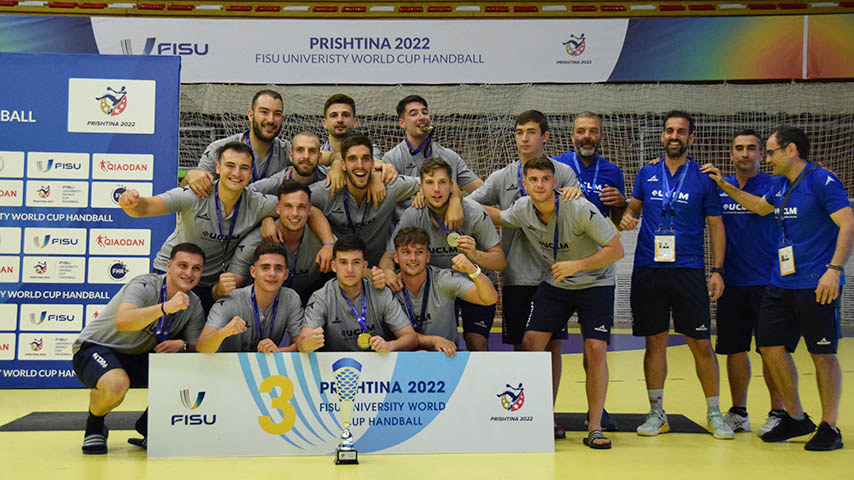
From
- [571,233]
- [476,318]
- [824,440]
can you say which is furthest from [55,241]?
[824,440]

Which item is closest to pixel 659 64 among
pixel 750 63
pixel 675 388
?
pixel 750 63

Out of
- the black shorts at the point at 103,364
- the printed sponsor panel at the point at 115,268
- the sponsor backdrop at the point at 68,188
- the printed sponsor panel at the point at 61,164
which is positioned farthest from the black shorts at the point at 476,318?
the printed sponsor panel at the point at 61,164

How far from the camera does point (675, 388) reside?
8.15 m

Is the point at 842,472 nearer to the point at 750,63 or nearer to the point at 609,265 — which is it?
the point at 609,265

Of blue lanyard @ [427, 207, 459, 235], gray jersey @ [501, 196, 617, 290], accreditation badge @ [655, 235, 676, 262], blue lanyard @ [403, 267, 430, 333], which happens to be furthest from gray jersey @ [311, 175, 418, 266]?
accreditation badge @ [655, 235, 676, 262]

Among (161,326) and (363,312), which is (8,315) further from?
(363,312)

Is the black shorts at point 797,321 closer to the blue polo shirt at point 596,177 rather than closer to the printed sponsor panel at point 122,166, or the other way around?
the blue polo shirt at point 596,177

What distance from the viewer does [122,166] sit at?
26.2 ft

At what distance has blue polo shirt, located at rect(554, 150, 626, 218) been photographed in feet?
20.3

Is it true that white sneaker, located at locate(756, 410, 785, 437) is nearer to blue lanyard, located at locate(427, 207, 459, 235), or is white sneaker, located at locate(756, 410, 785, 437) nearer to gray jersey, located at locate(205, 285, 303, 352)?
blue lanyard, located at locate(427, 207, 459, 235)

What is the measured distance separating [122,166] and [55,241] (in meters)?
1.07

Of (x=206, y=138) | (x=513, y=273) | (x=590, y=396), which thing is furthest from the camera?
(x=206, y=138)

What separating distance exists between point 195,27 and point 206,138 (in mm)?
1901

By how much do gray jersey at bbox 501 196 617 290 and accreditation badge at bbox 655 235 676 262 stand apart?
402 millimetres
